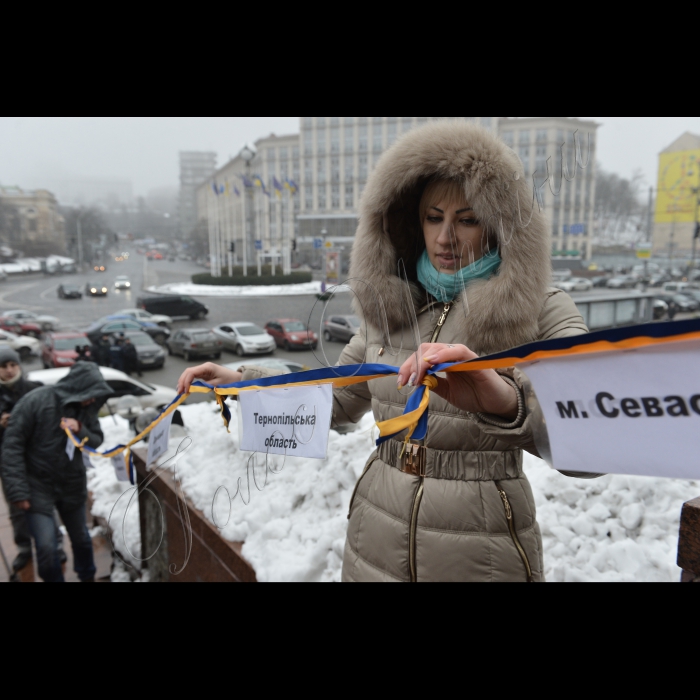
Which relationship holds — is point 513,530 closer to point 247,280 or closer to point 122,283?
point 122,283

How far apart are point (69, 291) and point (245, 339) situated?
4021mm

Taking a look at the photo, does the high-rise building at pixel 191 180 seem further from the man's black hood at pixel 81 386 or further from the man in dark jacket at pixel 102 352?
the man's black hood at pixel 81 386

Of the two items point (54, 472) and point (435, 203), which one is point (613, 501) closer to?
point (435, 203)

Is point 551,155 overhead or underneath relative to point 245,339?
overhead

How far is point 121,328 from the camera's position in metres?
11.9

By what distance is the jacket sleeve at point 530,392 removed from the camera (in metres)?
1.05

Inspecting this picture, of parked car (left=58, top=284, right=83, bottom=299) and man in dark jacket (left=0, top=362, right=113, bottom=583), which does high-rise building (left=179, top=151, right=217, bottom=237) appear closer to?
parked car (left=58, top=284, right=83, bottom=299)

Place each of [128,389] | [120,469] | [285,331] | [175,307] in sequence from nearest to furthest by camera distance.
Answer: [120,469]
[128,389]
[285,331]
[175,307]

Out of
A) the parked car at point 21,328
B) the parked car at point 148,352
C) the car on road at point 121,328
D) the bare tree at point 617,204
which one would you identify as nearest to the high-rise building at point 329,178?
the bare tree at point 617,204

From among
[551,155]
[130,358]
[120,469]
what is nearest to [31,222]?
[130,358]

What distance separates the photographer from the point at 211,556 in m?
3.18

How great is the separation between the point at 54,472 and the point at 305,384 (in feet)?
10.2

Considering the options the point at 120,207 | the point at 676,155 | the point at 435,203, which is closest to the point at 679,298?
the point at 676,155

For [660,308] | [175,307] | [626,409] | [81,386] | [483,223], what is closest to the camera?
[626,409]
